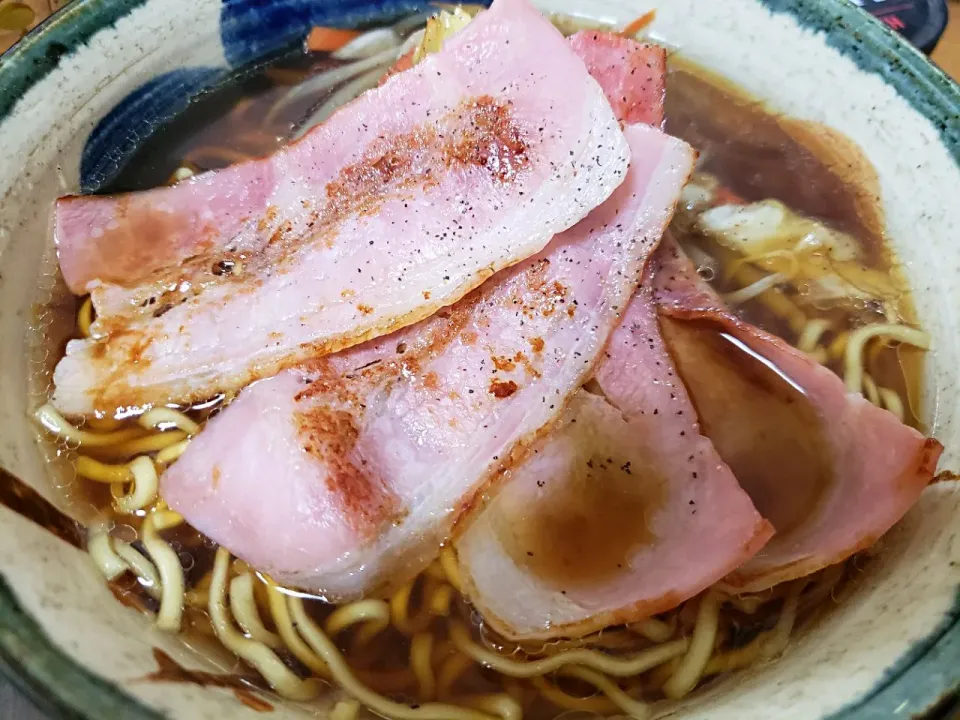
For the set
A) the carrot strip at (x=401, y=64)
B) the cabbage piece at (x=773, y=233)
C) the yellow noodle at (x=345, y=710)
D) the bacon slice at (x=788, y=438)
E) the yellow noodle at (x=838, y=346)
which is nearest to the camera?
the yellow noodle at (x=345, y=710)

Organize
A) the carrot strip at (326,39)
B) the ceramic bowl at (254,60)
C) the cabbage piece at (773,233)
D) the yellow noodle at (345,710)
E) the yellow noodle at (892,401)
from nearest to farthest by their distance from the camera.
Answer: the ceramic bowl at (254,60) < the yellow noodle at (345,710) < the yellow noodle at (892,401) < the cabbage piece at (773,233) < the carrot strip at (326,39)

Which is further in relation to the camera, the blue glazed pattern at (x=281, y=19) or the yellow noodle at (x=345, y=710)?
the blue glazed pattern at (x=281, y=19)

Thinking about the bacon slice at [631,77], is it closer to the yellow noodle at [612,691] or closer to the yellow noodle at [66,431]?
the yellow noodle at [612,691]

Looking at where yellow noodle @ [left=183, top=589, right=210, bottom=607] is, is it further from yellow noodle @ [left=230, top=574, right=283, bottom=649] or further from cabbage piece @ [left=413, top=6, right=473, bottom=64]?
cabbage piece @ [left=413, top=6, right=473, bottom=64]

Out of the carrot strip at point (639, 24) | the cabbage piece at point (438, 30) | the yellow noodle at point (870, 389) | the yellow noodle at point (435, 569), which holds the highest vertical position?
the cabbage piece at point (438, 30)

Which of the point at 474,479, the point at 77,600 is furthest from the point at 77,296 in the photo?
the point at 474,479

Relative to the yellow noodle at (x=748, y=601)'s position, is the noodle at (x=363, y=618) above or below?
above

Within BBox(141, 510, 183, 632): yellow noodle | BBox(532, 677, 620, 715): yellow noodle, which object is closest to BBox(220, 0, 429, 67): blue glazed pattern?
BBox(141, 510, 183, 632): yellow noodle

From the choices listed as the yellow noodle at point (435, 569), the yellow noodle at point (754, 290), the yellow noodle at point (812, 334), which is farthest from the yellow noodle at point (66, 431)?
the yellow noodle at point (812, 334)

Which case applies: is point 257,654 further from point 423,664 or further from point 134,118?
point 134,118
